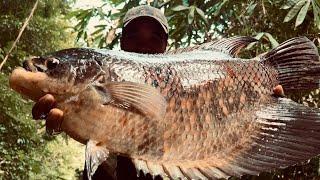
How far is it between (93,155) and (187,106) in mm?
387

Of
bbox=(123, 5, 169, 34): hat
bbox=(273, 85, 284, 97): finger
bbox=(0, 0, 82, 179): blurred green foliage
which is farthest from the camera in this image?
bbox=(0, 0, 82, 179): blurred green foliage

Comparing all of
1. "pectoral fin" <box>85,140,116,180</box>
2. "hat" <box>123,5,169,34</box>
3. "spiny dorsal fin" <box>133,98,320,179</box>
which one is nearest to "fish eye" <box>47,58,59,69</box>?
"pectoral fin" <box>85,140,116,180</box>

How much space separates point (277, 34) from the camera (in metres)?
4.29

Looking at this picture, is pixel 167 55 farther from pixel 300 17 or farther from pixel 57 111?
pixel 300 17

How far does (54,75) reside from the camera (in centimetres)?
165

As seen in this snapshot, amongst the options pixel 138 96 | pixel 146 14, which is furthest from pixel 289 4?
pixel 138 96

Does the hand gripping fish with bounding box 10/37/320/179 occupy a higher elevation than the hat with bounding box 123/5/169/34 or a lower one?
lower

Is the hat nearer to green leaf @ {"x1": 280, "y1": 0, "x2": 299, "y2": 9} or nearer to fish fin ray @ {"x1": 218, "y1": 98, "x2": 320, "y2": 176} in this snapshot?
fish fin ray @ {"x1": 218, "y1": 98, "x2": 320, "y2": 176}

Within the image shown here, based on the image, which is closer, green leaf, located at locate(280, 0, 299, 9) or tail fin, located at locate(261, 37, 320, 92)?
tail fin, located at locate(261, 37, 320, 92)

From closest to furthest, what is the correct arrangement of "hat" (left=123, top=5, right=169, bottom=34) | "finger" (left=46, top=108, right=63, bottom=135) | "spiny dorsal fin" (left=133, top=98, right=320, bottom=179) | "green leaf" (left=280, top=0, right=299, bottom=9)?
"finger" (left=46, top=108, right=63, bottom=135), "spiny dorsal fin" (left=133, top=98, right=320, bottom=179), "hat" (left=123, top=5, right=169, bottom=34), "green leaf" (left=280, top=0, right=299, bottom=9)

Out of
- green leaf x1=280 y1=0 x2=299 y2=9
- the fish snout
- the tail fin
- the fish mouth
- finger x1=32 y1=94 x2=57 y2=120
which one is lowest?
finger x1=32 y1=94 x2=57 y2=120

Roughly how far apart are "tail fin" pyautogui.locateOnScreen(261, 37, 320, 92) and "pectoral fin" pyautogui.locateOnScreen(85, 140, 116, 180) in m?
0.83

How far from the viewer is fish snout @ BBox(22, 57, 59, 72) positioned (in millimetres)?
1641

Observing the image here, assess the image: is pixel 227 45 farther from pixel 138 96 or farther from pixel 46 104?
pixel 46 104
